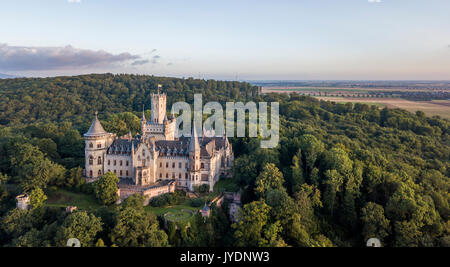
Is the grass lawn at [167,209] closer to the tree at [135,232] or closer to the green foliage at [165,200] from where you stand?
the green foliage at [165,200]

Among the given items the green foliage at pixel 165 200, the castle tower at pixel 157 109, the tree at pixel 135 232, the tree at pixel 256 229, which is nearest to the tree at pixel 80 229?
the tree at pixel 135 232

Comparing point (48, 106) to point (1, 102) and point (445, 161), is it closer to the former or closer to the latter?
point (1, 102)

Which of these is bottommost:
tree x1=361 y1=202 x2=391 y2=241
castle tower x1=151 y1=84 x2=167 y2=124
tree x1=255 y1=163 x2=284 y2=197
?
tree x1=361 y1=202 x2=391 y2=241

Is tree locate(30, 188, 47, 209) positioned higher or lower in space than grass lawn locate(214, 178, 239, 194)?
higher

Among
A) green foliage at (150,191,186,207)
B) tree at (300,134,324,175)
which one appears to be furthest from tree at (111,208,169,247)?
tree at (300,134,324,175)

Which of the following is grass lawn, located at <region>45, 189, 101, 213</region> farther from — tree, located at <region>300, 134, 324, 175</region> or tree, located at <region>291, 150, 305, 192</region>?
tree, located at <region>300, 134, 324, 175</region>
